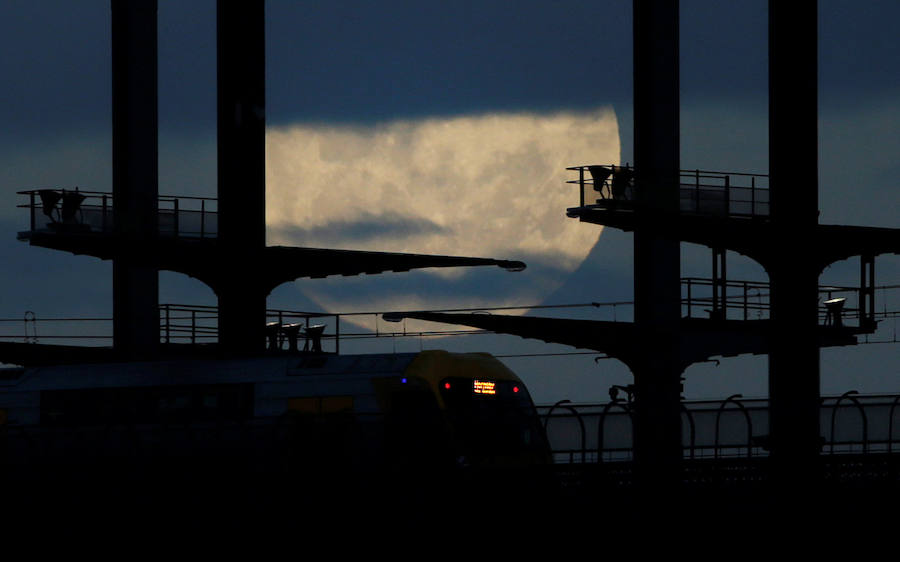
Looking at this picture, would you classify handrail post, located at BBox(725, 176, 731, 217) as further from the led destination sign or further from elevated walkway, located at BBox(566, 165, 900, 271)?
the led destination sign

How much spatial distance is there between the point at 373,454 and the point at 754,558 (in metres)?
6.89

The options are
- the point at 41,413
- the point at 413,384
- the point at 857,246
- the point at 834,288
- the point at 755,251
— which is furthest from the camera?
the point at 834,288

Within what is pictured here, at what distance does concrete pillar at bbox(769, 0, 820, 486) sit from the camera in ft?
152

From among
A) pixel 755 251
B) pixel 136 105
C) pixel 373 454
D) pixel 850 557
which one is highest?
pixel 136 105

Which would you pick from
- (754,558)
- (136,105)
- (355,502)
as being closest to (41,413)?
(355,502)

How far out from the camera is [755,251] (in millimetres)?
49531

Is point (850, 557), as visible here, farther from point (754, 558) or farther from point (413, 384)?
point (413, 384)

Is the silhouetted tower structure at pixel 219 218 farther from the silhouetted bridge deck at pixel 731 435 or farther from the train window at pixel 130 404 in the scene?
the silhouetted bridge deck at pixel 731 435

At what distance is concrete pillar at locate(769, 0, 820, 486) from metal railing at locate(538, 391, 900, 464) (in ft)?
41.0

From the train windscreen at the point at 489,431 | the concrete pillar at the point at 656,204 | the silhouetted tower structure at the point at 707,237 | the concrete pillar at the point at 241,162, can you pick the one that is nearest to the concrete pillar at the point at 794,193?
the silhouetted tower structure at the point at 707,237

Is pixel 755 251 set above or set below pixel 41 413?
above

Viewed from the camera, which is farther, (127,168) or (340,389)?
(127,168)

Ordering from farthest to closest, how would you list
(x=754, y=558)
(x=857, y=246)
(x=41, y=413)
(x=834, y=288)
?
(x=834, y=288)
(x=857, y=246)
(x=41, y=413)
(x=754, y=558)

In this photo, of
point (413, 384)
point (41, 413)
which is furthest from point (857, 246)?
point (41, 413)
